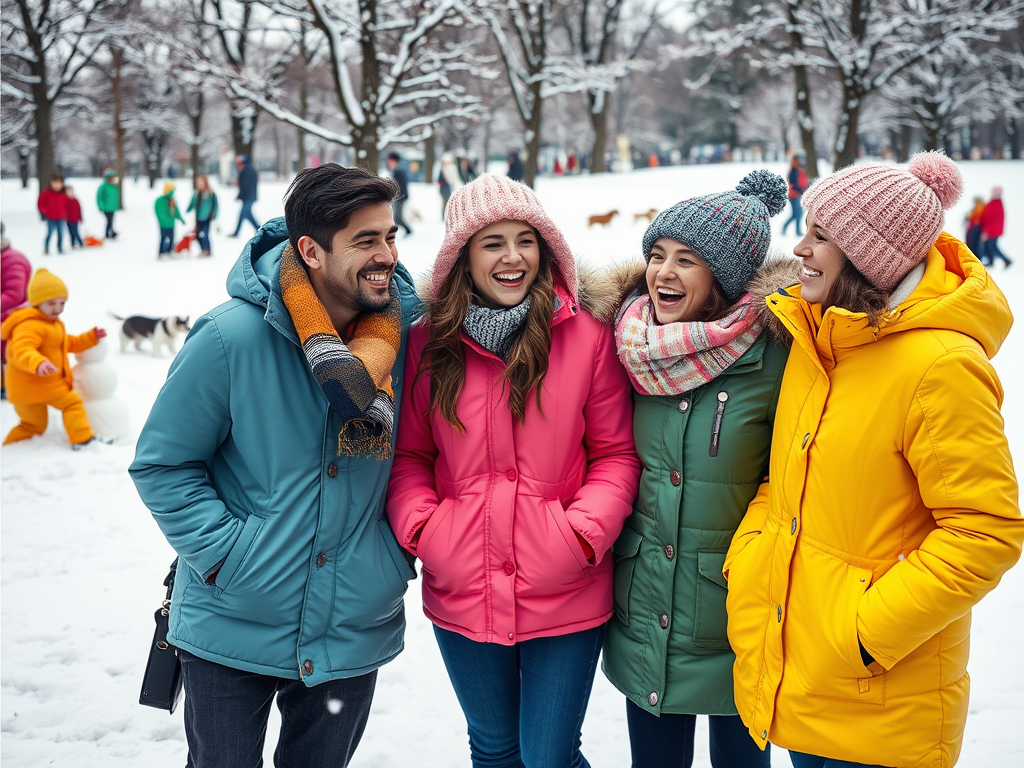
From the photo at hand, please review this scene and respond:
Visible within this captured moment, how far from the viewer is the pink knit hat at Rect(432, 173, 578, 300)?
249 cm

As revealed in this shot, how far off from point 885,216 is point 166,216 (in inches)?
655

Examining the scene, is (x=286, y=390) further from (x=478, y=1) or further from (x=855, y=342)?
(x=478, y=1)

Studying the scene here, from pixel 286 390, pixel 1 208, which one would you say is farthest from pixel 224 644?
pixel 1 208

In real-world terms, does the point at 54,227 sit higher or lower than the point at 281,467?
higher

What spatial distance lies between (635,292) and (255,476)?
1.36m

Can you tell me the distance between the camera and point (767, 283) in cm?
243

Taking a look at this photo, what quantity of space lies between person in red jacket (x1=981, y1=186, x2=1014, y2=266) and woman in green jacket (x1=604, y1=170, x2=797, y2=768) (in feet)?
47.2

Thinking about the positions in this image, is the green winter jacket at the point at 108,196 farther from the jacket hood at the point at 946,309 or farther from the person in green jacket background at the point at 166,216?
the jacket hood at the point at 946,309

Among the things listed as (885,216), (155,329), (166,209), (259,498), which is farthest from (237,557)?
(166,209)

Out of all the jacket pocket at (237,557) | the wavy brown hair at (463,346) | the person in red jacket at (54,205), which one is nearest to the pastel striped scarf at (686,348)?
the wavy brown hair at (463,346)

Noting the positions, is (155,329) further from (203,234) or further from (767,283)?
(767,283)

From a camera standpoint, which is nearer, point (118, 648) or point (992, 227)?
point (118, 648)

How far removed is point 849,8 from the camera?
21500 mm

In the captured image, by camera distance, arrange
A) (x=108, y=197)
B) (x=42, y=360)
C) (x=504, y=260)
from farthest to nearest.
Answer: (x=108, y=197)
(x=42, y=360)
(x=504, y=260)
